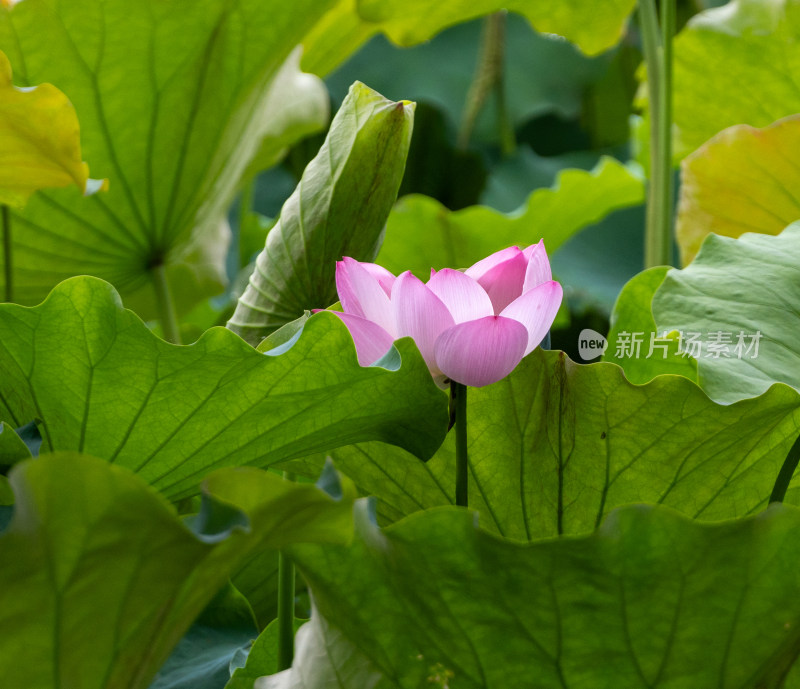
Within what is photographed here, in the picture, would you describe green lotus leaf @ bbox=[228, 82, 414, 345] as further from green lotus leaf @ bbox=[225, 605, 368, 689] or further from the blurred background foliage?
the blurred background foliage

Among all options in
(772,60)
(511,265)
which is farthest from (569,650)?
(772,60)

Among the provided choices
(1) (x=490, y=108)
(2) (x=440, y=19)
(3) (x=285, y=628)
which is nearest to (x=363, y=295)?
(3) (x=285, y=628)

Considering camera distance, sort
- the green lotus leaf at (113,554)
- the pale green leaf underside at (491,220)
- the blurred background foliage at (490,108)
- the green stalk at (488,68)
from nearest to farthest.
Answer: the green lotus leaf at (113,554) < the pale green leaf underside at (491,220) < the green stalk at (488,68) < the blurred background foliage at (490,108)

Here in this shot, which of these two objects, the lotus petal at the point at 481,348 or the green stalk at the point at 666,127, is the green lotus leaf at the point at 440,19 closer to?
the green stalk at the point at 666,127

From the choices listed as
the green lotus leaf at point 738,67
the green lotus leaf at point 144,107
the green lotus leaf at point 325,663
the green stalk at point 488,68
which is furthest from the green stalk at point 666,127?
the green stalk at point 488,68

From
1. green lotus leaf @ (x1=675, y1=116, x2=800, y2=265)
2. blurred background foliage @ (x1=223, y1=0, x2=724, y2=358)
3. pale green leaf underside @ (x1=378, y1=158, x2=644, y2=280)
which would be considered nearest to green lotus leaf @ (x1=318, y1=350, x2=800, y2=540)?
green lotus leaf @ (x1=675, y1=116, x2=800, y2=265)

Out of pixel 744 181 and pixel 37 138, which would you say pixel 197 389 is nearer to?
pixel 37 138

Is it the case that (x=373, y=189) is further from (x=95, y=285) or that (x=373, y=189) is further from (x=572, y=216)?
(x=572, y=216)
